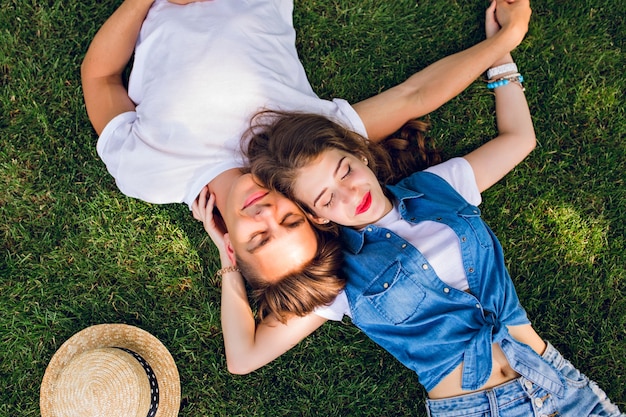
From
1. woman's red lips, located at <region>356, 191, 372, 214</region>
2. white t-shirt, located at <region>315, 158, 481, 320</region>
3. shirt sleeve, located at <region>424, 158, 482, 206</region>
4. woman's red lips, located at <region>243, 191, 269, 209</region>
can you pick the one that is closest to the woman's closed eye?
woman's red lips, located at <region>356, 191, 372, 214</region>

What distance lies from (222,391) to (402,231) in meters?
1.93

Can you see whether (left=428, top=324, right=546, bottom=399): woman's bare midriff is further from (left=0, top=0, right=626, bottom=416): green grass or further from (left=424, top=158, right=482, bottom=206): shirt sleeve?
(left=424, top=158, right=482, bottom=206): shirt sleeve

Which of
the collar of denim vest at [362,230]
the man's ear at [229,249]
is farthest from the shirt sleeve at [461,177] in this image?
the man's ear at [229,249]

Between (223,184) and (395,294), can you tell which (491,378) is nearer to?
(395,294)

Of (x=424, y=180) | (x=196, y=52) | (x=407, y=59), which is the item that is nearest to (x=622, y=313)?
(x=424, y=180)

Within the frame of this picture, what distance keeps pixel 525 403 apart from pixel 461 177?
1.51 metres

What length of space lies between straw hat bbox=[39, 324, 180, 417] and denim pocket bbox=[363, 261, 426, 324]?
1.63 metres

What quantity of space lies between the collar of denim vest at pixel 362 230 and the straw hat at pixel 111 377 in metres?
1.61

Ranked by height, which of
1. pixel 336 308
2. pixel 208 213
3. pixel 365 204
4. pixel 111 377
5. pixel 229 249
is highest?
pixel 365 204

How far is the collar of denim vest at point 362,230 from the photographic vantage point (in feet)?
11.1

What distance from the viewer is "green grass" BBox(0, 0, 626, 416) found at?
4.02 metres

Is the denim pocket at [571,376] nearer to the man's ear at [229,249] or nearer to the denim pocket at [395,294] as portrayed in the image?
the denim pocket at [395,294]

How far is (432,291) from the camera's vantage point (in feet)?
10.6

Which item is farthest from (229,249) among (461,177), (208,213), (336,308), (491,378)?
(491,378)
